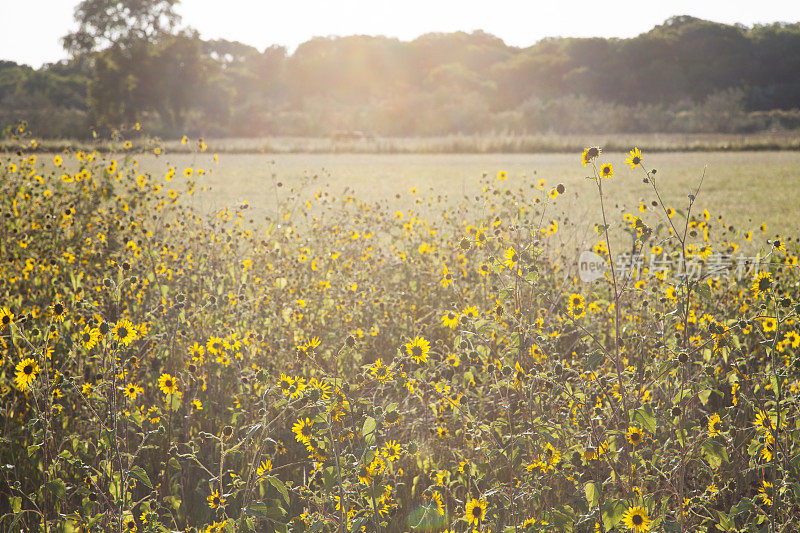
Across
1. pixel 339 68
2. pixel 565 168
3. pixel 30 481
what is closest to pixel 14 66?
pixel 339 68

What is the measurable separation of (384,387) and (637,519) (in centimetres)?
106

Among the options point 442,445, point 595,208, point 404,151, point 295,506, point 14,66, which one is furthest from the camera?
point 14,66

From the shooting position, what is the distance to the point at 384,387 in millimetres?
2459

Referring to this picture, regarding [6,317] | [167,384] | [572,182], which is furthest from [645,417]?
[572,182]

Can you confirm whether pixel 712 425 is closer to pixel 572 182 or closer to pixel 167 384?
pixel 167 384

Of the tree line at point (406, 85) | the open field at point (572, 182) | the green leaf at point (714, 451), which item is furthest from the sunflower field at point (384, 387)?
the tree line at point (406, 85)

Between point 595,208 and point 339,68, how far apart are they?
221ft

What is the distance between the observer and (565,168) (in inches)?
627

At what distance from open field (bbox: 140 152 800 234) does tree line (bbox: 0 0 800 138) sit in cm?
2175

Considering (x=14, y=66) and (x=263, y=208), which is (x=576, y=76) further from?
(x=263, y=208)

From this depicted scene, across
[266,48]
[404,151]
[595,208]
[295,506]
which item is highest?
[266,48]

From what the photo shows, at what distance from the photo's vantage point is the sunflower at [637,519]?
169cm

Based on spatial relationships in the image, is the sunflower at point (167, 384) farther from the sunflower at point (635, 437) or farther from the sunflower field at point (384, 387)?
the sunflower at point (635, 437)

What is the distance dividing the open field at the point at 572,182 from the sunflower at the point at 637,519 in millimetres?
5023
